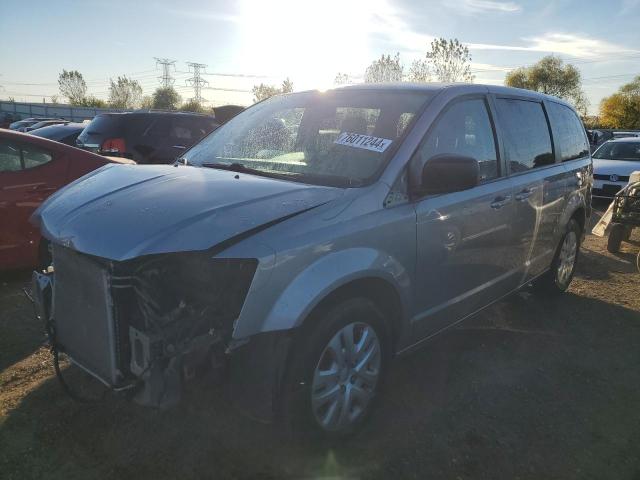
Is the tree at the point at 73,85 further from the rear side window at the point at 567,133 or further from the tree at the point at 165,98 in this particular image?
the rear side window at the point at 567,133

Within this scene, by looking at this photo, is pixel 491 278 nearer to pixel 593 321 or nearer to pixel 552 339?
pixel 552 339

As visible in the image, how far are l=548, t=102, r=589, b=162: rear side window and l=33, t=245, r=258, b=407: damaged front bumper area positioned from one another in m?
3.72

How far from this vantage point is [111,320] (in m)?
2.22

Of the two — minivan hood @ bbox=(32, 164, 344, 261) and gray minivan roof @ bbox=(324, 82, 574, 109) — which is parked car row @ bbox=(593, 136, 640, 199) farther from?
minivan hood @ bbox=(32, 164, 344, 261)

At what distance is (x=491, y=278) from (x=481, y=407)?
93cm

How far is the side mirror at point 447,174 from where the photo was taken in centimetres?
272

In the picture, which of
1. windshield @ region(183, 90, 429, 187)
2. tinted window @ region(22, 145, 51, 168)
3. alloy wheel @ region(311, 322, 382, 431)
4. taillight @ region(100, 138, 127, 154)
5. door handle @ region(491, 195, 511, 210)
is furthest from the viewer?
taillight @ region(100, 138, 127, 154)

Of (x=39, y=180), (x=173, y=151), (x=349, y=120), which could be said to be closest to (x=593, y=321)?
(x=349, y=120)

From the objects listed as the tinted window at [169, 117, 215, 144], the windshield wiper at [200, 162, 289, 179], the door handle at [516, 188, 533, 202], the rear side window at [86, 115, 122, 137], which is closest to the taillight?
the rear side window at [86, 115, 122, 137]

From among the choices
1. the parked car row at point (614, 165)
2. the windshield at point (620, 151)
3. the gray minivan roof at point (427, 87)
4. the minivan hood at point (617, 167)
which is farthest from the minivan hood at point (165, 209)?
the windshield at point (620, 151)

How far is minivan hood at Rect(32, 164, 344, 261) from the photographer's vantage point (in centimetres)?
214

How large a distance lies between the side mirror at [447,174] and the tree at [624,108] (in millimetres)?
69178

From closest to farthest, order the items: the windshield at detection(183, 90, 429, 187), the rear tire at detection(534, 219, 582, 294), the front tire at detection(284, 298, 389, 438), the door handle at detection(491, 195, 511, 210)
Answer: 1. the front tire at detection(284, 298, 389, 438)
2. the windshield at detection(183, 90, 429, 187)
3. the door handle at detection(491, 195, 511, 210)
4. the rear tire at detection(534, 219, 582, 294)

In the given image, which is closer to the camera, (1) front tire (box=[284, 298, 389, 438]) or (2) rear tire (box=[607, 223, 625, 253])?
(1) front tire (box=[284, 298, 389, 438])
